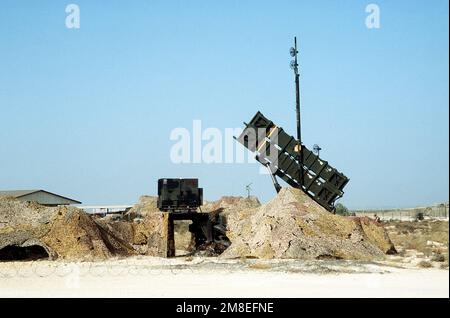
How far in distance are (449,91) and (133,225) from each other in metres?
17.4

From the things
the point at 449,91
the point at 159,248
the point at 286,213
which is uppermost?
the point at 449,91

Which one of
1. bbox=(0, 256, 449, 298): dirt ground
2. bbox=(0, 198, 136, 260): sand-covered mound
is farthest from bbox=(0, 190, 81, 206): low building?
bbox=(0, 256, 449, 298): dirt ground

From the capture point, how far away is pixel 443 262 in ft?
62.5

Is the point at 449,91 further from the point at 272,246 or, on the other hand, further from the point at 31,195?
the point at 31,195

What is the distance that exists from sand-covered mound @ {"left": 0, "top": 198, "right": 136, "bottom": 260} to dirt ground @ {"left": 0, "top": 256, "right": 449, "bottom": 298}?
1.15 m

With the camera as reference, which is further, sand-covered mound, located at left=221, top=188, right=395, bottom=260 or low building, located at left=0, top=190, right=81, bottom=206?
low building, located at left=0, top=190, right=81, bottom=206

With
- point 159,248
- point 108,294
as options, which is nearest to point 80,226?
point 159,248

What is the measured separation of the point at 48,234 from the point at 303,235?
8941 millimetres

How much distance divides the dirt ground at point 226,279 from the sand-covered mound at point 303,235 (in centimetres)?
87

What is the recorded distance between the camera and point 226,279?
15.9 metres

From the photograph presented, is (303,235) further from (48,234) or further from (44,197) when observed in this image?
(44,197)

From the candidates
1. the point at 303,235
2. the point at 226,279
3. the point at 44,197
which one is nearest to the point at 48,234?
the point at 226,279

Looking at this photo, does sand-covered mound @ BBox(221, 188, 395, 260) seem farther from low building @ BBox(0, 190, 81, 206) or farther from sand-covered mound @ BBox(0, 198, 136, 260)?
low building @ BBox(0, 190, 81, 206)

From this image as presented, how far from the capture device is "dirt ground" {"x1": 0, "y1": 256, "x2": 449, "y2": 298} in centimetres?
1350
